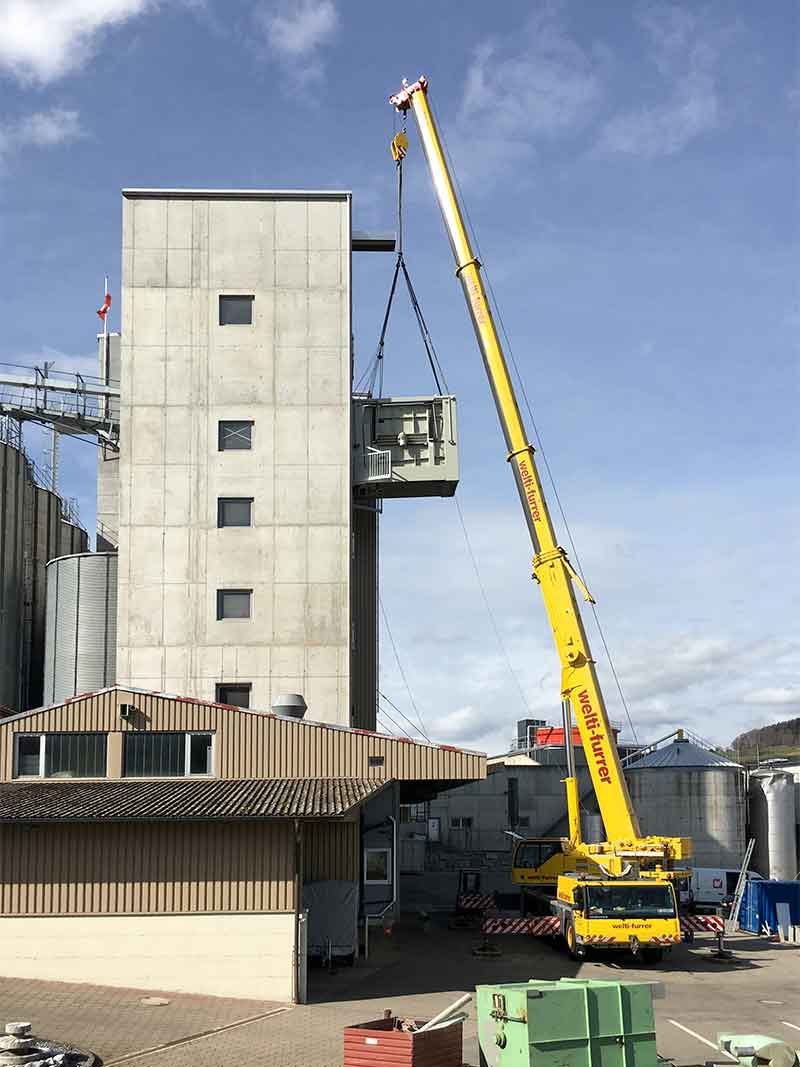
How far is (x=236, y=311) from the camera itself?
1951 inches

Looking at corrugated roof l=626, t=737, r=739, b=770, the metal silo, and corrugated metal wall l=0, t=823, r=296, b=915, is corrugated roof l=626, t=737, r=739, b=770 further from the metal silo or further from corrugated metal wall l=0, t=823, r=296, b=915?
corrugated metal wall l=0, t=823, r=296, b=915

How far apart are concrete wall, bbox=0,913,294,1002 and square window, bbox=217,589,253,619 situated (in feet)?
65.8

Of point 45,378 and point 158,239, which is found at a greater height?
point 158,239

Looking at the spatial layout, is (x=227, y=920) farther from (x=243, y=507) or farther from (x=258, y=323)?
(x=258, y=323)

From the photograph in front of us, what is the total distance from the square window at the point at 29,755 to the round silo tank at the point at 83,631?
49.6 feet

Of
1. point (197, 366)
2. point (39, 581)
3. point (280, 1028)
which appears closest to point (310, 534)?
point (197, 366)

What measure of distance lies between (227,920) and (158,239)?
31029 millimetres

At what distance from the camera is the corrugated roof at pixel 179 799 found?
28.0 m

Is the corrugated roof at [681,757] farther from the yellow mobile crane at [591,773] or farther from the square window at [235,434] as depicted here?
the square window at [235,434]

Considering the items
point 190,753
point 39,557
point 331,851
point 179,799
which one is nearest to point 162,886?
point 179,799

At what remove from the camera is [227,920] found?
28.5 meters

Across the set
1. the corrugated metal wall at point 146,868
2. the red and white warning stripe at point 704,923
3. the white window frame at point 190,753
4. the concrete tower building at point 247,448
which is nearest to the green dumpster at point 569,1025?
the corrugated metal wall at point 146,868

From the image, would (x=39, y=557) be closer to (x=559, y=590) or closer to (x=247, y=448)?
(x=247, y=448)

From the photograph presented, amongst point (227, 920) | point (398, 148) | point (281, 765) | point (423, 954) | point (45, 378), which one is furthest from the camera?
point (45, 378)
